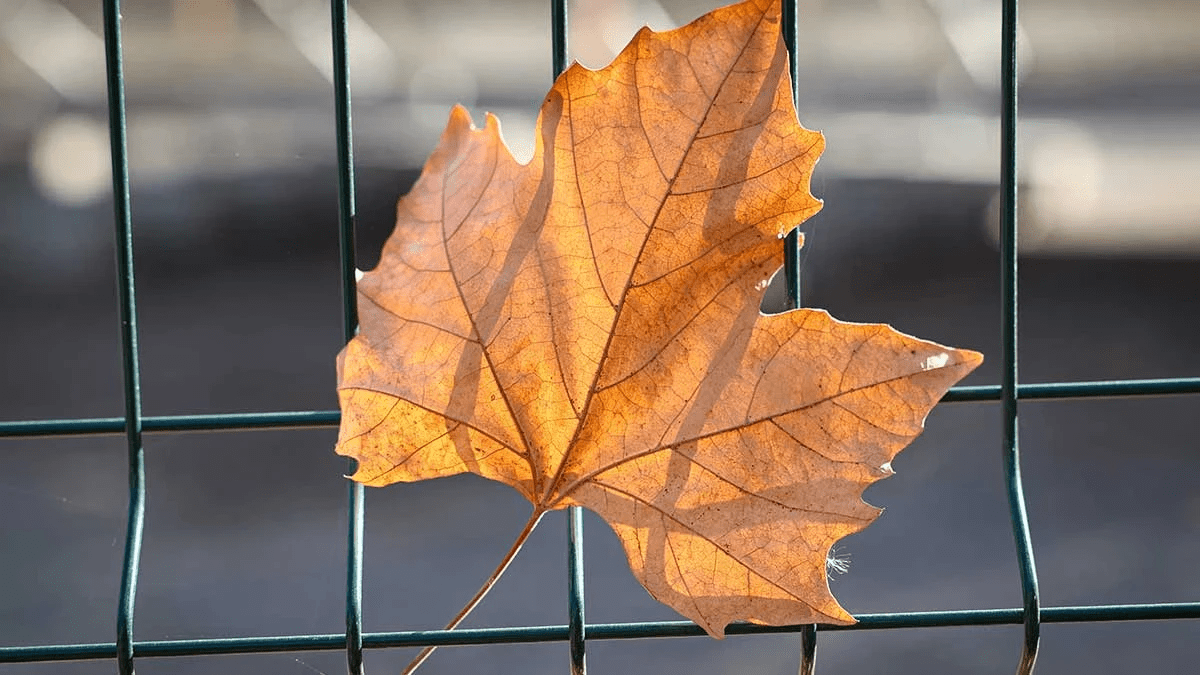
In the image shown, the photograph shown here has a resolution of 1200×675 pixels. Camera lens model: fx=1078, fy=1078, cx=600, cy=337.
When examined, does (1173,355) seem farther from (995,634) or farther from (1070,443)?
(995,634)

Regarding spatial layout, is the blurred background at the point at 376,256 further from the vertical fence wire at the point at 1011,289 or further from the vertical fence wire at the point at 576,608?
the vertical fence wire at the point at 1011,289

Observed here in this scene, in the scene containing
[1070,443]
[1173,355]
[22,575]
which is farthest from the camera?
[1173,355]

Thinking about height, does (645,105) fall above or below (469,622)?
above

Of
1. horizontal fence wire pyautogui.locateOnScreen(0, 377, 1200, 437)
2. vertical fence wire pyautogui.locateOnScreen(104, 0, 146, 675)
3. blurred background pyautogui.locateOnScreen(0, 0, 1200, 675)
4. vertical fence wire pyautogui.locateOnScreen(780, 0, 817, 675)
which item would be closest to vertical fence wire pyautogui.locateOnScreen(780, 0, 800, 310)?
vertical fence wire pyautogui.locateOnScreen(780, 0, 817, 675)

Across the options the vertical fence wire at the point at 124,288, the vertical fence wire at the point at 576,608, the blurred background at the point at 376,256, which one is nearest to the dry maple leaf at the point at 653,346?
the vertical fence wire at the point at 576,608

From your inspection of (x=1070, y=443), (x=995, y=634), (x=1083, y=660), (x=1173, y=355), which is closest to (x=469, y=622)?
(x=995, y=634)

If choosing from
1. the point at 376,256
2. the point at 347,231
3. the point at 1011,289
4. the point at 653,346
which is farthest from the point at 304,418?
the point at 376,256

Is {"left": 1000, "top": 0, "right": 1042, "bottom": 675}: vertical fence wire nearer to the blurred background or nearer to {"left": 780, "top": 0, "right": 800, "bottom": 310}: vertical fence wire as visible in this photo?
{"left": 780, "top": 0, "right": 800, "bottom": 310}: vertical fence wire

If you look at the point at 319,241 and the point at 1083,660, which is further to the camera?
the point at 319,241
